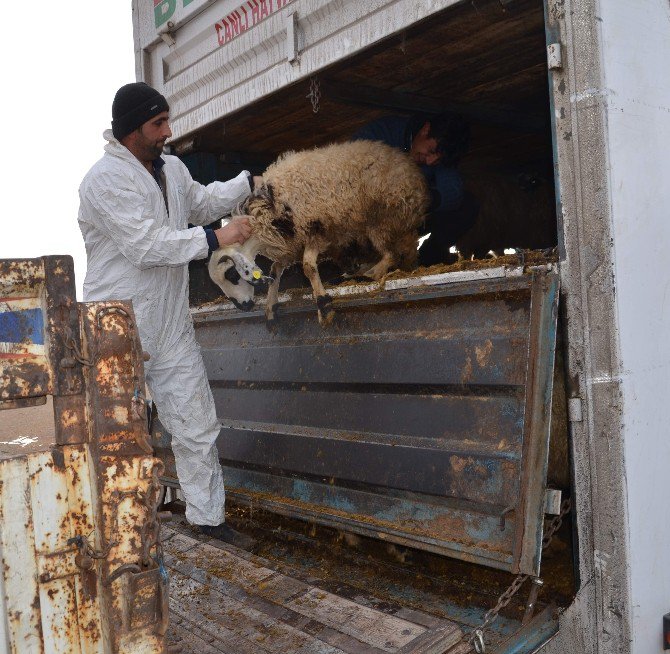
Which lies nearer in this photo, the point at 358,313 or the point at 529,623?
the point at 529,623

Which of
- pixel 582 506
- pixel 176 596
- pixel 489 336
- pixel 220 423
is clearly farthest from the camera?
pixel 220 423

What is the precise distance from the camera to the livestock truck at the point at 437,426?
1.49m

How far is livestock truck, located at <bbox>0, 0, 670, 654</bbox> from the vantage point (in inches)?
58.8

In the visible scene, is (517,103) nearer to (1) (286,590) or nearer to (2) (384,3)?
(2) (384,3)

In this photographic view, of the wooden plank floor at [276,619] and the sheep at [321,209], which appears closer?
the wooden plank floor at [276,619]

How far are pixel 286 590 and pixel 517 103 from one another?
3639 mm

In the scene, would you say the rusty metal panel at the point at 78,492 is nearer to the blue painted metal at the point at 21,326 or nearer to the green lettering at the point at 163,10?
the blue painted metal at the point at 21,326

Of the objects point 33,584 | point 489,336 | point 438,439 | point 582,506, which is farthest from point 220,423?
point 33,584

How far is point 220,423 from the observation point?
4.14 m

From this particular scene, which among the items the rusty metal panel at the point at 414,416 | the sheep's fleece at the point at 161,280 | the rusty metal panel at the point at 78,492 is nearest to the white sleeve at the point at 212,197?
the sheep's fleece at the point at 161,280

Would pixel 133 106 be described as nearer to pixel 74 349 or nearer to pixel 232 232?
pixel 232 232

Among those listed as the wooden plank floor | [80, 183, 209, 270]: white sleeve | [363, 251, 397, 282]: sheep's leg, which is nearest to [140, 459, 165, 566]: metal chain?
the wooden plank floor

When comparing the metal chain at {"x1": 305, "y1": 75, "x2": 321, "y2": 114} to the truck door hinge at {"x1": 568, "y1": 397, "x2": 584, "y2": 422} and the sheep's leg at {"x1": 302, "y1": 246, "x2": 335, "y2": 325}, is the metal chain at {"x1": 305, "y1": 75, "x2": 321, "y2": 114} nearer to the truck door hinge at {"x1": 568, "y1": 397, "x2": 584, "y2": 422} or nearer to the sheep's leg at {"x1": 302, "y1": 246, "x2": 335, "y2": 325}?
the sheep's leg at {"x1": 302, "y1": 246, "x2": 335, "y2": 325}

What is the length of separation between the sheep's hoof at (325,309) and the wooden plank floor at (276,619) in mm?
1180
